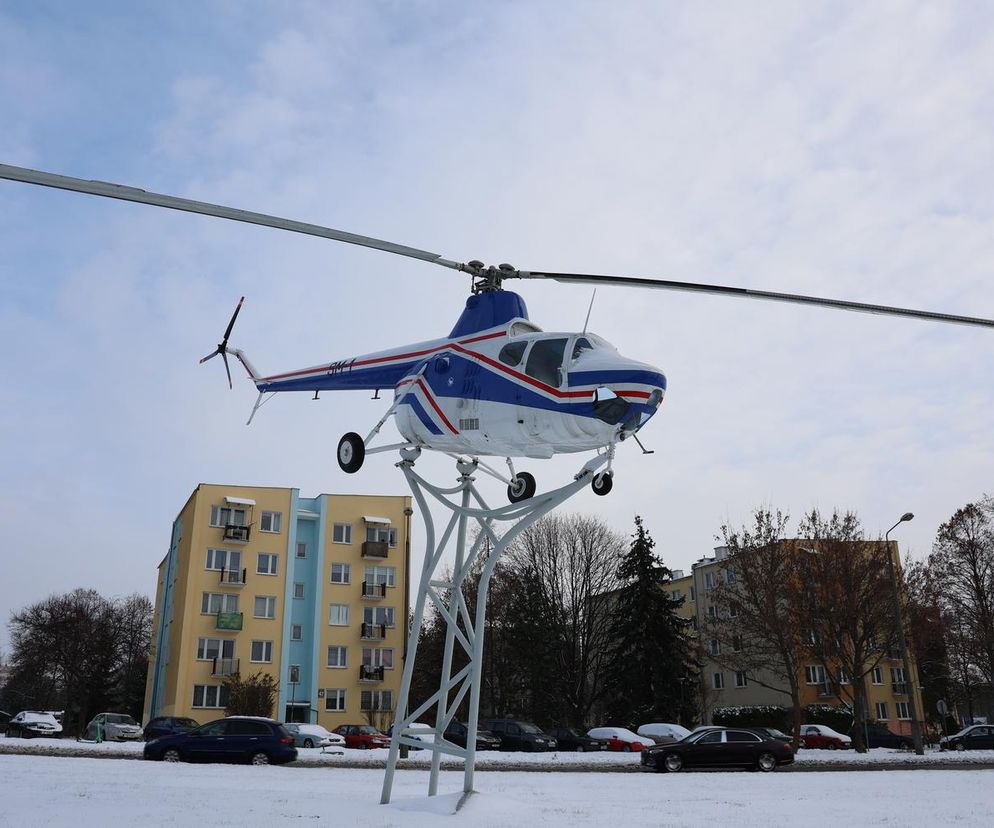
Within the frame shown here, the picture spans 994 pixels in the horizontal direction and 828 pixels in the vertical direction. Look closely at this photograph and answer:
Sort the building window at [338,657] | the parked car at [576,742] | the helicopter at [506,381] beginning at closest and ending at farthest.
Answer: the helicopter at [506,381] → the parked car at [576,742] → the building window at [338,657]

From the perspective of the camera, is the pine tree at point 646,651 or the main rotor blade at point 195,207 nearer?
the main rotor blade at point 195,207

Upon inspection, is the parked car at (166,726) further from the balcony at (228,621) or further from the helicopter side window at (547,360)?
the helicopter side window at (547,360)

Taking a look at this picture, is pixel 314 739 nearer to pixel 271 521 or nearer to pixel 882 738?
pixel 271 521

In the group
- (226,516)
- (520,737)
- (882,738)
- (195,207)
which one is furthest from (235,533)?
(195,207)

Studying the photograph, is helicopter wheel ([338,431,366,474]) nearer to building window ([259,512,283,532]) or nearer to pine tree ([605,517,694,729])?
pine tree ([605,517,694,729])

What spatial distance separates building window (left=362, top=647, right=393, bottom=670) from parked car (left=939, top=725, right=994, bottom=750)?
93.0ft

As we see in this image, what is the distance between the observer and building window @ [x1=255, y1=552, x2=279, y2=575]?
162ft

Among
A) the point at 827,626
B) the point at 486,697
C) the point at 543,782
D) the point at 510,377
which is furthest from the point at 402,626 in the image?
the point at 510,377

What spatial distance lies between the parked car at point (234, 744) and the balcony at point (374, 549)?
26026 millimetres

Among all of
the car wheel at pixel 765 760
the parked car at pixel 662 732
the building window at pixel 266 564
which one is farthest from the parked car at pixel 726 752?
the building window at pixel 266 564

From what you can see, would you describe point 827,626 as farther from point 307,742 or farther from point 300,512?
point 300,512

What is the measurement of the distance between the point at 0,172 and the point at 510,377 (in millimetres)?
6560

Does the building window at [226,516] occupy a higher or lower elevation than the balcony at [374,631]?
higher

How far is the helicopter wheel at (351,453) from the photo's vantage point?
13461 mm
